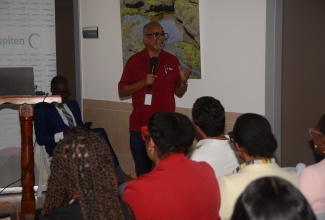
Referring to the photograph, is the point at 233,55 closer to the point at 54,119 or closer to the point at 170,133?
the point at 54,119

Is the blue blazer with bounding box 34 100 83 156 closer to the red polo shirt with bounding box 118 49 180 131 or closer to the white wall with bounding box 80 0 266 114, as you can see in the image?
the red polo shirt with bounding box 118 49 180 131

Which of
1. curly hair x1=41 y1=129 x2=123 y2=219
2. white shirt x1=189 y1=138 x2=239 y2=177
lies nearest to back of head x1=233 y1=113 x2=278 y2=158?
white shirt x1=189 y1=138 x2=239 y2=177

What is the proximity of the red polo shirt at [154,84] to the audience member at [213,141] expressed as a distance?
5.48ft

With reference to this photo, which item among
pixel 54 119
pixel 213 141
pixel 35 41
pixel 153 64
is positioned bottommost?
pixel 54 119

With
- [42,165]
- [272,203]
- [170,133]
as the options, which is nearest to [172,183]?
[170,133]

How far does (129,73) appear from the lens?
16.6 ft

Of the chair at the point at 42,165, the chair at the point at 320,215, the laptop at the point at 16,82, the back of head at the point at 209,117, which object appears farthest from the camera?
the chair at the point at 42,165

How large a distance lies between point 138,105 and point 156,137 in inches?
98.7

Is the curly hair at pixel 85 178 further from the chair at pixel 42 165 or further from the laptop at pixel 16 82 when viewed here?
the chair at pixel 42 165

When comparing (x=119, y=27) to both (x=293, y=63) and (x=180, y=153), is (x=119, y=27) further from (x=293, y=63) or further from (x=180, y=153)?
(x=180, y=153)

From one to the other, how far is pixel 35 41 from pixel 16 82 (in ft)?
5.88

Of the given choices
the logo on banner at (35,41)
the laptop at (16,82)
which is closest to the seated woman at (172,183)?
the laptop at (16,82)

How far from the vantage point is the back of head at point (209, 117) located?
3.17 metres

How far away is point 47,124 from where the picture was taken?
5145mm
